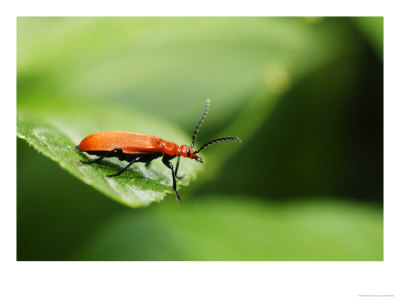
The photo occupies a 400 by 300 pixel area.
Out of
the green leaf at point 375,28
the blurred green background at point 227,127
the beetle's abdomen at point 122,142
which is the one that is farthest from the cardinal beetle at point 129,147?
the green leaf at point 375,28

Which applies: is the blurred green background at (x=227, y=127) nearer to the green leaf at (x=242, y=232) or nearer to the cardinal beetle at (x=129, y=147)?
the green leaf at (x=242, y=232)

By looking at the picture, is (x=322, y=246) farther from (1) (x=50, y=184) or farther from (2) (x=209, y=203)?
(1) (x=50, y=184)

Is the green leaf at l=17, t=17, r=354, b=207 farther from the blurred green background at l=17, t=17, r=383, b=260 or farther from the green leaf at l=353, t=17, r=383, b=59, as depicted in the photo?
the green leaf at l=353, t=17, r=383, b=59

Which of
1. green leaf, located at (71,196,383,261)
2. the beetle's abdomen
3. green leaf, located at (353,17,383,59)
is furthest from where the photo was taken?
green leaf, located at (353,17,383,59)

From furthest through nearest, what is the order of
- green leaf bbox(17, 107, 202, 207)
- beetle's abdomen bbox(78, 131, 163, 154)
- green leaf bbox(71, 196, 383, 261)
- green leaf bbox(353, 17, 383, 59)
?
green leaf bbox(353, 17, 383, 59) < green leaf bbox(71, 196, 383, 261) < beetle's abdomen bbox(78, 131, 163, 154) < green leaf bbox(17, 107, 202, 207)

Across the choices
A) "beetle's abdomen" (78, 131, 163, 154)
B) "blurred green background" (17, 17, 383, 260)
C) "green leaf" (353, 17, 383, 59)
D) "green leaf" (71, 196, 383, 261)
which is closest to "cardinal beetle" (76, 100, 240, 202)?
"beetle's abdomen" (78, 131, 163, 154)
